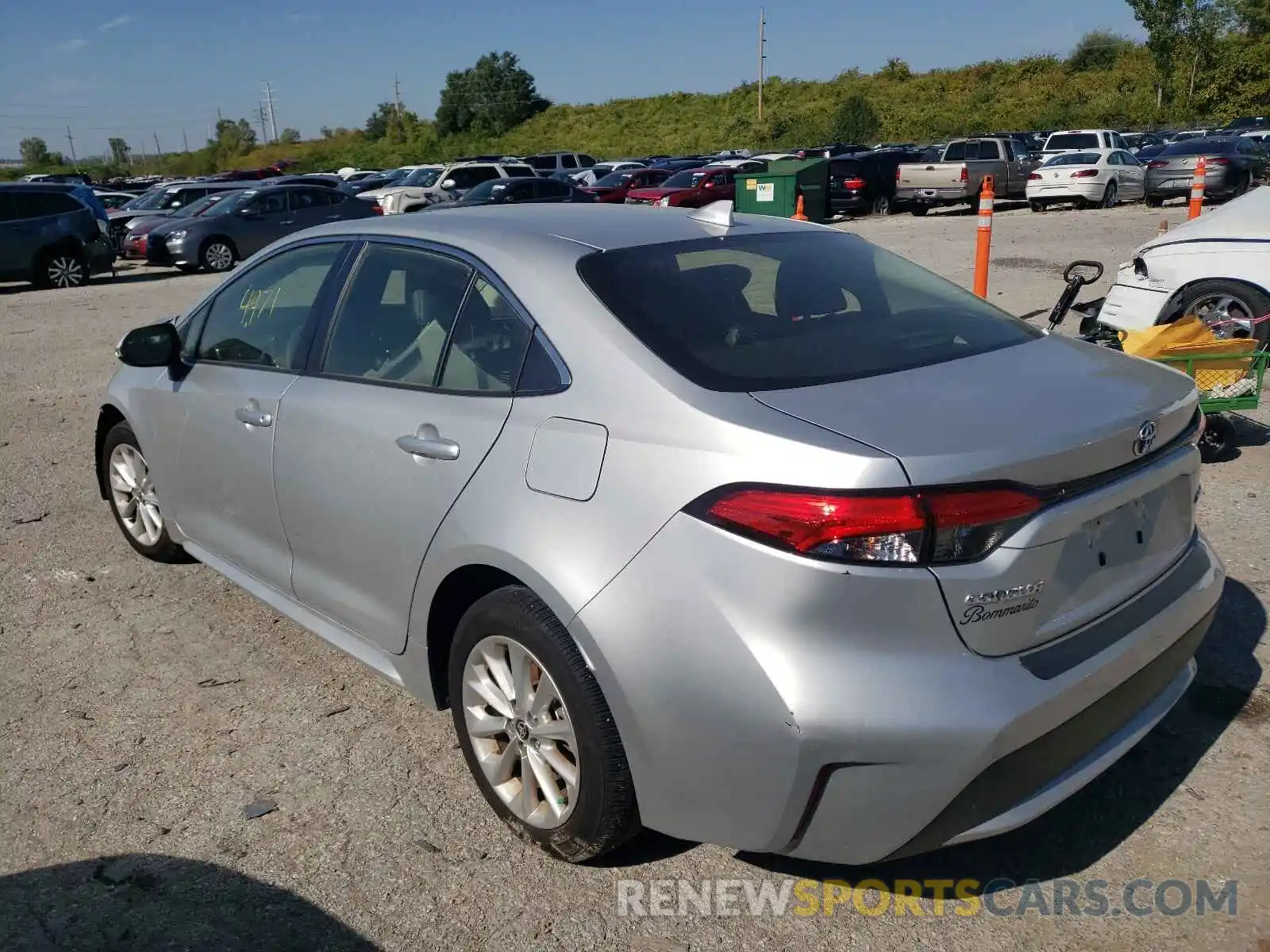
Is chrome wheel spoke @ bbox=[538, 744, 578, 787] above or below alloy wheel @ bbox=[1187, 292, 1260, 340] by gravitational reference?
below

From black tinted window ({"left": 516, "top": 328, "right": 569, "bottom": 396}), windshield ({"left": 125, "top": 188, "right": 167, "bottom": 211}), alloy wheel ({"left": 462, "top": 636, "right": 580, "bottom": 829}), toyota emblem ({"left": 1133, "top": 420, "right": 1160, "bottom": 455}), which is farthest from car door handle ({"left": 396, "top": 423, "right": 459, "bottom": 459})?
windshield ({"left": 125, "top": 188, "right": 167, "bottom": 211})

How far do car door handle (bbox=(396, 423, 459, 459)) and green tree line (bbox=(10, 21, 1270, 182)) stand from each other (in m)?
58.7

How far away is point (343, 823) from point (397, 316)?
59.0 inches

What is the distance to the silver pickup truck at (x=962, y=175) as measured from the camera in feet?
83.6

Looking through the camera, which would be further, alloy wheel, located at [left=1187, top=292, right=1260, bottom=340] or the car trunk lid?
alloy wheel, located at [left=1187, top=292, right=1260, bottom=340]

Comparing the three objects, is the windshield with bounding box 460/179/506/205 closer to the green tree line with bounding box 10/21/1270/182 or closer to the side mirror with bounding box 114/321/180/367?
the side mirror with bounding box 114/321/180/367

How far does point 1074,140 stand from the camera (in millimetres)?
29844

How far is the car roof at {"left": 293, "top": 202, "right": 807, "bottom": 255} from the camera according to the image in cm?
308

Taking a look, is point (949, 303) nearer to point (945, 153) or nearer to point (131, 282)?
point (131, 282)

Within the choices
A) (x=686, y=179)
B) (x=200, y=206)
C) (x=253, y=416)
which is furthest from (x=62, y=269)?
(x=253, y=416)

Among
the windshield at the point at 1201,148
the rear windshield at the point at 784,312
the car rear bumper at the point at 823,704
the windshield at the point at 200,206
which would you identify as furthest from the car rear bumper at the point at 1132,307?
the windshield at the point at 1201,148

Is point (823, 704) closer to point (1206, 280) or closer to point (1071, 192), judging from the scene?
point (1206, 280)

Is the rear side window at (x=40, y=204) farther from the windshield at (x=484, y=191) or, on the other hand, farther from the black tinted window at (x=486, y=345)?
the black tinted window at (x=486, y=345)

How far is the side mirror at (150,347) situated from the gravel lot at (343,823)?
1.04m
